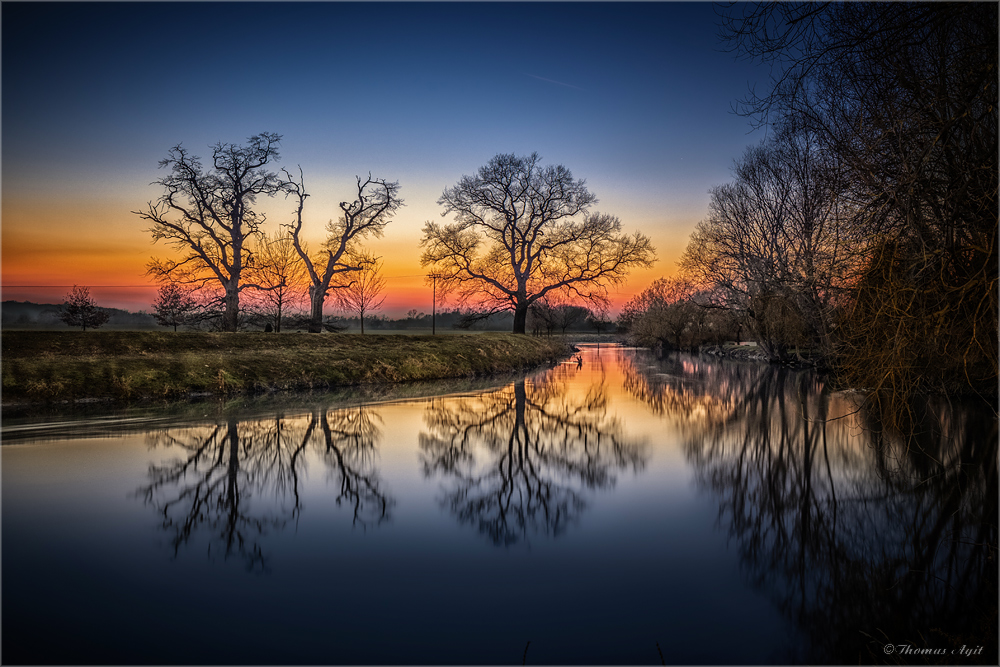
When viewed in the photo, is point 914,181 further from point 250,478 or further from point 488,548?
A: point 250,478

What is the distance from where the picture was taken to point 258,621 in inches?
145

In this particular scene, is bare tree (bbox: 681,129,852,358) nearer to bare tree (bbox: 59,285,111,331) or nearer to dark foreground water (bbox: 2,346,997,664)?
dark foreground water (bbox: 2,346,997,664)

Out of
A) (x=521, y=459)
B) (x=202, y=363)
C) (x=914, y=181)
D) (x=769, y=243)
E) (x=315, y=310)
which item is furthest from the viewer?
(x=315, y=310)

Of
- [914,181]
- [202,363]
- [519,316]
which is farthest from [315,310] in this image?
[914,181]

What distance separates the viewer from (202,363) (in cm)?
1680

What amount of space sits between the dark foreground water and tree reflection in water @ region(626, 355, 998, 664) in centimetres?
3

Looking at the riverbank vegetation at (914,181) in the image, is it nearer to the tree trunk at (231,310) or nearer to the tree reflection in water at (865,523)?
the tree reflection in water at (865,523)

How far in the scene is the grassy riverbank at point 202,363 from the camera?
45.0ft

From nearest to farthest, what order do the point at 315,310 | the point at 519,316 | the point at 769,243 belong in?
the point at 769,243, the point at 315,310, the point at 519,316

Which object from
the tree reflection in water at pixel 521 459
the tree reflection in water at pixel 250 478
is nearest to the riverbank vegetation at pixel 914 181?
the tree reflection in water at pixel 521 459

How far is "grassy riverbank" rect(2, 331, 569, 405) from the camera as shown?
1373 cm

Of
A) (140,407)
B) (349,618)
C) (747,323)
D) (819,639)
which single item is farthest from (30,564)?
(747,323)

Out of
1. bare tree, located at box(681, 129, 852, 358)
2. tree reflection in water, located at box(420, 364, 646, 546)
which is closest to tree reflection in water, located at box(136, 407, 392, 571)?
tree reflection in water, located at box(420, 364, 646, 546)

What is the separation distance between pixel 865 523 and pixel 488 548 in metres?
4.08
